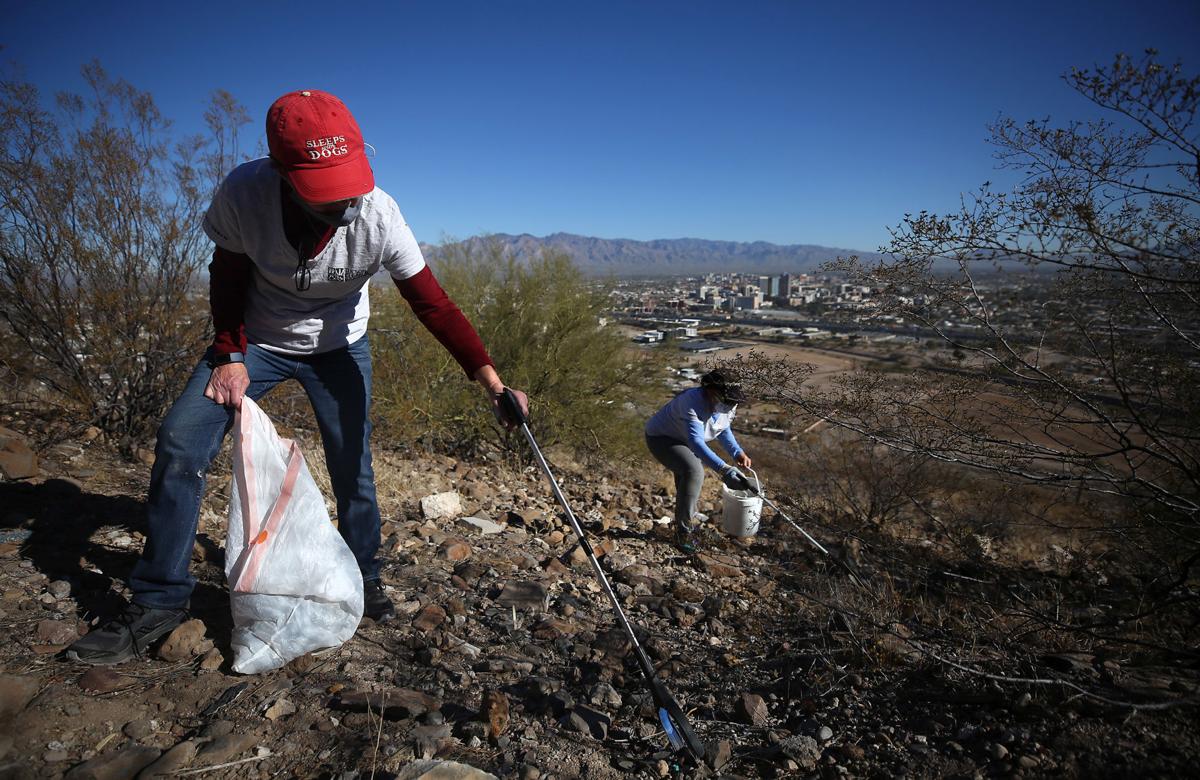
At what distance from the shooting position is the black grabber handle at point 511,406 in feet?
7.36

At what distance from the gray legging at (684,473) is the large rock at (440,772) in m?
3.08

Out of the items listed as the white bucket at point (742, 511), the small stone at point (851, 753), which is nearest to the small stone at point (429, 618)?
the small stone at point (851, 753)

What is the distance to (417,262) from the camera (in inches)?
86.4

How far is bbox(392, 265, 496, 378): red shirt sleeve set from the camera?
221 cm

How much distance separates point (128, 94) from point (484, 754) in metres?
5.50

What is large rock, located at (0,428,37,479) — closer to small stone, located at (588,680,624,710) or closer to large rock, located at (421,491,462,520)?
large rock, located at (421,491,462,520)

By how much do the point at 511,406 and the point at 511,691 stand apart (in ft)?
3.21

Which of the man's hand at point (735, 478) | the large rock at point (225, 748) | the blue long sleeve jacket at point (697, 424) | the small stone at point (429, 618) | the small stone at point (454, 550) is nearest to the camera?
the large rock at point (225, 748)

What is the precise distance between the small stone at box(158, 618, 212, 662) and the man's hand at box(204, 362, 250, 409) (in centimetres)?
74

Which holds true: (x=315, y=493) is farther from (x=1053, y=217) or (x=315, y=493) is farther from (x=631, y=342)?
(x=631, y=342)

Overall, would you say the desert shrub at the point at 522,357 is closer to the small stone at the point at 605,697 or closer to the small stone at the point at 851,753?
the small stone at the point at 605,697

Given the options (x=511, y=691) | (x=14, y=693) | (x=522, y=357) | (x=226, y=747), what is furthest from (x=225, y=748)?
(x=522, y=357)

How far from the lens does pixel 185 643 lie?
76.8 inches

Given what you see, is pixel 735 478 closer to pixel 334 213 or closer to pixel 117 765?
pixel 334 213
